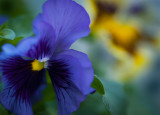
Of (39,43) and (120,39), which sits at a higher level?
(39,43)


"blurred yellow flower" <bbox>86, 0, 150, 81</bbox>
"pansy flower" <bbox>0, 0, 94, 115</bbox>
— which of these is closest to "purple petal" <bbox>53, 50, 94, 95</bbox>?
"pansy flower" <bbox>0, 0, 94, 115</bbox>

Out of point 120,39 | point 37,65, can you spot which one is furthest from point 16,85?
point 120,39

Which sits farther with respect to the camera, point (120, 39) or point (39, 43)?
point (120, 39)

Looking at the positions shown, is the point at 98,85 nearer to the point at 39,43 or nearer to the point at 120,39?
the point at 39,43

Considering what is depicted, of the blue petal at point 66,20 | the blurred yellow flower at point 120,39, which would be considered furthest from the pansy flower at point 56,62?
the blurred yellow flower at point 120,39

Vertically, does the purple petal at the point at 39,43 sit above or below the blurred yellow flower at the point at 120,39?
above

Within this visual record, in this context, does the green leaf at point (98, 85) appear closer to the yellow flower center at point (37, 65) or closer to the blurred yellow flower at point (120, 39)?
the yellow flower center at point (37, 65)
